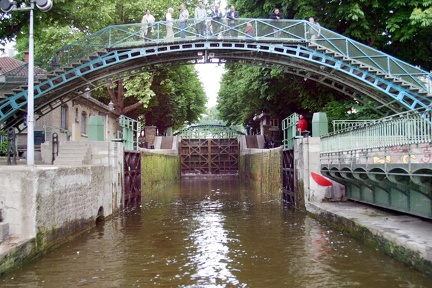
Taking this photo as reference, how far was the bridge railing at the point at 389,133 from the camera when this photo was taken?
7.62 metres

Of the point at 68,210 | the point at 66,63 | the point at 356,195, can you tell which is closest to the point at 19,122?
the point at 66,63

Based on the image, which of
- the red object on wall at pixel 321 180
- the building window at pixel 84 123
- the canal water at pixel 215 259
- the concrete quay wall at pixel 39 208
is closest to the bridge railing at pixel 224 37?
the red object on wall at pixel 321 180

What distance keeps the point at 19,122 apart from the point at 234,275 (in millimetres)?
14903

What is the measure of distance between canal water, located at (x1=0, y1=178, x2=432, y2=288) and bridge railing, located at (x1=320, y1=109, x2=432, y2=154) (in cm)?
222

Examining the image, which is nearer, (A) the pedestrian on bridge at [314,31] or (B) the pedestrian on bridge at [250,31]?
(A) the pedestrian on bridge at [314,31]

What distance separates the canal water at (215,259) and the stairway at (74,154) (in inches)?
89.3

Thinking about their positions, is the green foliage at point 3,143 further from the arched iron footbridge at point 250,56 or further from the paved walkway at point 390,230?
the paved walkway at point 390,230

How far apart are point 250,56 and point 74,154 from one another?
9067 mm

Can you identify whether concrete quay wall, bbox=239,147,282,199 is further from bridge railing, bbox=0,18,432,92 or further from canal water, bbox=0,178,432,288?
canal water, bbox=0,178,432,288

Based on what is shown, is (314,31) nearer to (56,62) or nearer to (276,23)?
(276,23)

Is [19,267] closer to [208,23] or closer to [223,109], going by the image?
[208,23]

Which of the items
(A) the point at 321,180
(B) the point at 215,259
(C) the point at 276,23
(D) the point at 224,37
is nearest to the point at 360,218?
(B) the point at 215,259

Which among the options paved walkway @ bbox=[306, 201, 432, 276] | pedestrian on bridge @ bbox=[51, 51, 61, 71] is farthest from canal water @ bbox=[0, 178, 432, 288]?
pedestrian on bridge @ bbox=[51, 51, 61, 71]

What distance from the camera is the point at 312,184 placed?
1348 cm
